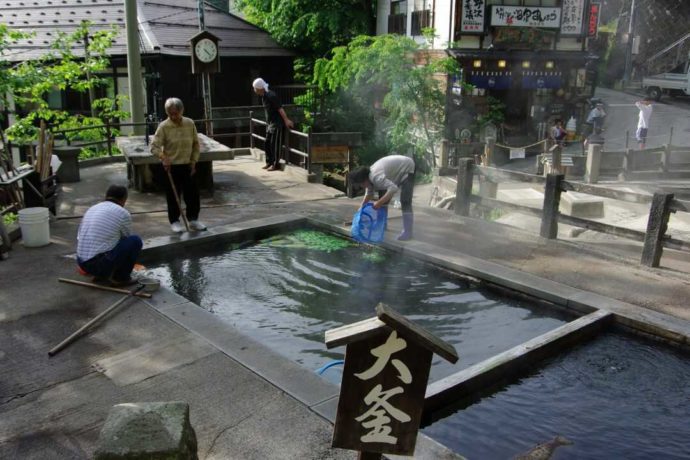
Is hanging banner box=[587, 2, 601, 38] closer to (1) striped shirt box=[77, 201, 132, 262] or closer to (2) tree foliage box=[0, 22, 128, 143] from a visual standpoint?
(2) tree foliage box=[0, 22, 128, 143]

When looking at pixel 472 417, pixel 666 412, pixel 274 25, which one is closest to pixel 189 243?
pixel 472 417

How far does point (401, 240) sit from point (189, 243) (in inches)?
125

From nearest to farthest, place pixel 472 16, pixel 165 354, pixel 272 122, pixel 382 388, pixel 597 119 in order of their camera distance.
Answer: pixel 382 388 → pixel 165 354 → pixel 272 122 → pixel 472 16 → pixel 597 119

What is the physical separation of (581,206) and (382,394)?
10.5 metres

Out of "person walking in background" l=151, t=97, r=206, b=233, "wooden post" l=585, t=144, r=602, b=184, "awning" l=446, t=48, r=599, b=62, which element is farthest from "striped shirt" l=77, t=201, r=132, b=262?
"awning" l=446, t=48, r=599, b=62

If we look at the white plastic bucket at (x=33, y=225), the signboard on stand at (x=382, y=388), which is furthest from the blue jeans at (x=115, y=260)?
the signboard on stand at (x=382, y=388)

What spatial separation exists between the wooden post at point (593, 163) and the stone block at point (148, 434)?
612 inches

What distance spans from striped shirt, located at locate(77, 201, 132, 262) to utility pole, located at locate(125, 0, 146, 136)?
29.2ft

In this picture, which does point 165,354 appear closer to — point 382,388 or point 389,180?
point 382,388

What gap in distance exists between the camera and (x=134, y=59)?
14906 mm

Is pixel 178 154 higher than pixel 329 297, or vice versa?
pixel 178 154

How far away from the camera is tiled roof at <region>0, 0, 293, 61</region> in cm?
2058

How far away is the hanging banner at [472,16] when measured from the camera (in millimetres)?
21859

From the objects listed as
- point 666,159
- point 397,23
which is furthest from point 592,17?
point 666,159
